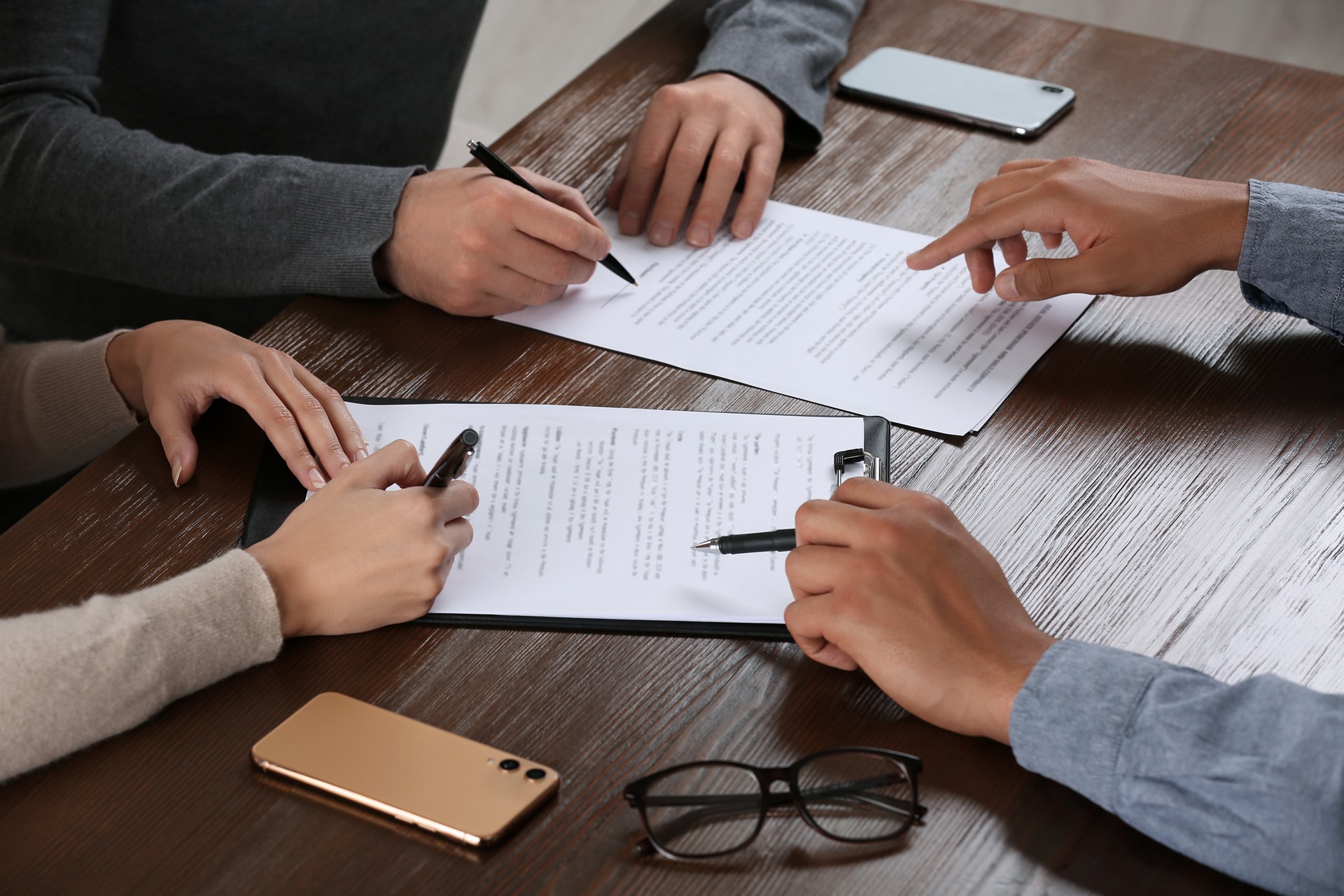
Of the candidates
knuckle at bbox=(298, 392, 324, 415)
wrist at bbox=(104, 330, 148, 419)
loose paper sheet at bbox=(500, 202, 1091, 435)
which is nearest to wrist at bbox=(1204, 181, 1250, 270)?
loose paper sheet at bbox=(500, 202, 1091, 435)

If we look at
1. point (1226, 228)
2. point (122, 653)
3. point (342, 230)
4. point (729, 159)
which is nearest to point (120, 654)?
point (122, 653)

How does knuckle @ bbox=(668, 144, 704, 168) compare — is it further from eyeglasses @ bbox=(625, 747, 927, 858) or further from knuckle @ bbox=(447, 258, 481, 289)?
eyeglasses @ bbox=(625, 747, 927, 858)

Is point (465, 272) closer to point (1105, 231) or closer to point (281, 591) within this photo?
point (281, 591)

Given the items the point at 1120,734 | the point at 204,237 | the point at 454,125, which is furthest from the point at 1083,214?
the point at 454,125

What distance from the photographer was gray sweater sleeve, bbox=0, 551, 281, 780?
0.67 m

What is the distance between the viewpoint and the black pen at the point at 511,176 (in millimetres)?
1048

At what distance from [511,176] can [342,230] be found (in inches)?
6.3

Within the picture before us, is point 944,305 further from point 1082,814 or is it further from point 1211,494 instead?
point 1082,814

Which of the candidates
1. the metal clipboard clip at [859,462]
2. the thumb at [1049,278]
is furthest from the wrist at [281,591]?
the thumb at [1049,278]

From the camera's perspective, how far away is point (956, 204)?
3.77ft

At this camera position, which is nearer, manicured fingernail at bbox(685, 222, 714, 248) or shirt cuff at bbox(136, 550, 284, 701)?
shirt cuff at bbox(136, 550, 284, 701)

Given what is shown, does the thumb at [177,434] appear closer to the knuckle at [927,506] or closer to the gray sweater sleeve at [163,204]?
the gray sweater sleeve at [163,204]

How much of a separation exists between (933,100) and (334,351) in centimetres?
69

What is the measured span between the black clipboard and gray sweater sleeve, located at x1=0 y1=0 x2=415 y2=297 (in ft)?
0.65
